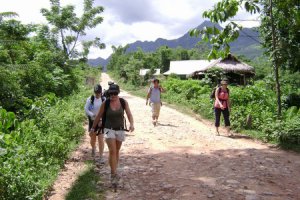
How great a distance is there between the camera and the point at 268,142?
33.9 ft

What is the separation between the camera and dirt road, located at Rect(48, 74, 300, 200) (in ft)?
19.8

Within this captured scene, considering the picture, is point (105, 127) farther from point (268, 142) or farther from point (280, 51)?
point (280, 51)

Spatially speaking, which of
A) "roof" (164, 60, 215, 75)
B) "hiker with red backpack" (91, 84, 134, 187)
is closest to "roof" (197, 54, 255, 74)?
"roof" (164, 60, 215, 75)

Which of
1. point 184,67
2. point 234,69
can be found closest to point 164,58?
point 184,67

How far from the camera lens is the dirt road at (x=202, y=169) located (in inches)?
238

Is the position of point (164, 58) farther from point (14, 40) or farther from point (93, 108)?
point (93, 108)

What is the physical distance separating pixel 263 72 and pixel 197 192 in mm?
49249

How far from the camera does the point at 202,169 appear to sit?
24.3 feet

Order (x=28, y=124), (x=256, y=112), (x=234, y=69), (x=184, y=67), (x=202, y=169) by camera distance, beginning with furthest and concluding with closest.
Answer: (x=184, y=67), (x=234, y=69), (x=256, y=112), (x=28, y=124), (x=202, y=169)

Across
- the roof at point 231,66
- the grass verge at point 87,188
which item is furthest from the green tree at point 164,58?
the grass verge at point 87,188

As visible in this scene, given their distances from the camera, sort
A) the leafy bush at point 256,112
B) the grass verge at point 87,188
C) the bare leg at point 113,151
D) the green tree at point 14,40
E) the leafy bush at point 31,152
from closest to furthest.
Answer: the leafy bush at point 31,152
the grass verge at point 87,188
the bare leg at point 113,151
the leafy bush at point 256,112
the green tree at point 14,40

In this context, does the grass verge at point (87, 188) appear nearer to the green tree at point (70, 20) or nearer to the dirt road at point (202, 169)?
the dirt road at point (202, 169)

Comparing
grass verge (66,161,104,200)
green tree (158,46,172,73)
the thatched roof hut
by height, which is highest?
green tree (158,46,172,73)

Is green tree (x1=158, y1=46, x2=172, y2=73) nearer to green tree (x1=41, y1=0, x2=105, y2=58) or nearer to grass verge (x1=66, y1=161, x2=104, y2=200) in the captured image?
green tree (x1=41, y1=0, x2=105, y2=58)
